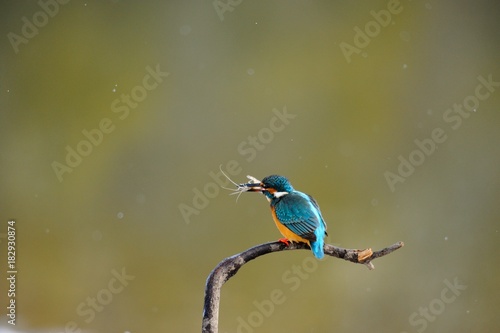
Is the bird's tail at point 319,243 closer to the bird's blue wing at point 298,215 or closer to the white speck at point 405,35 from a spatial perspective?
the bird's blue wing at point 298,215

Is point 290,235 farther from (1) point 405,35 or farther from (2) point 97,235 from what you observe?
(1) point 405,35

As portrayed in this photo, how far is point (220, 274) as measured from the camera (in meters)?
0.65

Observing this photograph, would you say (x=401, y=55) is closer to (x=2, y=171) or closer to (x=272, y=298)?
(x=272, y=298)

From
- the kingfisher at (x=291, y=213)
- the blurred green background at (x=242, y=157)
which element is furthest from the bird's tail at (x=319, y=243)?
the blurred green background at (x=242, y=157)

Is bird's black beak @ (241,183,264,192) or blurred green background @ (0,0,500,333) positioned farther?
blurred green background @ (0,0,500,333)

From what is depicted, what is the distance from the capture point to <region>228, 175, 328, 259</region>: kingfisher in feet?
2.55

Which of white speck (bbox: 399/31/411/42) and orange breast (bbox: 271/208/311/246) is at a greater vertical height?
white speck (bbox: 399/31/411/42)

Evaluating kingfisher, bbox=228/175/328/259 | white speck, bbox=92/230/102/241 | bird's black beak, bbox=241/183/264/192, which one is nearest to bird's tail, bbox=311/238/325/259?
kingfisher, bbox=228/175/328/259

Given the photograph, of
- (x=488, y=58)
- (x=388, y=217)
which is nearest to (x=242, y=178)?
(x=388, y=217)

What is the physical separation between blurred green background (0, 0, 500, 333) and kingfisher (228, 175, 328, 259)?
129 centimetres

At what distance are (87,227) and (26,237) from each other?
0.23 m

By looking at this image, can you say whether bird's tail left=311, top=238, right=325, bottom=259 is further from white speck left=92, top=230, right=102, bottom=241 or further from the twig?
white speck left=92, top=230, right=102, bottom=241

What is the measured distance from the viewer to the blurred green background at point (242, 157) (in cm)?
213

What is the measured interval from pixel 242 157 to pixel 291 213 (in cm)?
133
